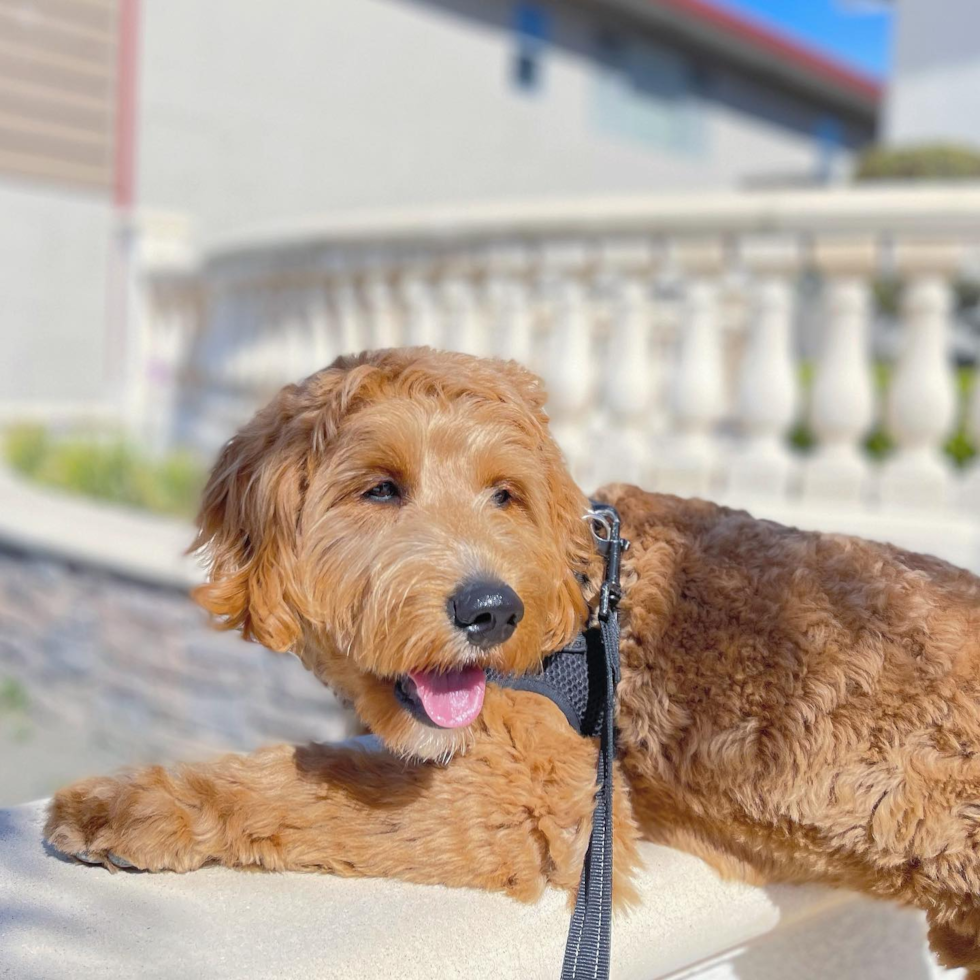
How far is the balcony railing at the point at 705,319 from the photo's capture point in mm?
5047

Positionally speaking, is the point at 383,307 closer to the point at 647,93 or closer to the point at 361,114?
the point at 361,114

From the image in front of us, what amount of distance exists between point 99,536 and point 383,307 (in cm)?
229

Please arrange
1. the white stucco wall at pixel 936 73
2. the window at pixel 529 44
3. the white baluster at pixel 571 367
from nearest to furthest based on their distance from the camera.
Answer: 1. the white baluster at pixel 571 367
2. the white stucco wall at pixel 936 73
3. the window at pixel 529 44

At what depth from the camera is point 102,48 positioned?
40.2 feet

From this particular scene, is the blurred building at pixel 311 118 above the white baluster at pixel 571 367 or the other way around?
above

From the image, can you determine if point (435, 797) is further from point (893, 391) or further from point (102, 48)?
point (102, 48)

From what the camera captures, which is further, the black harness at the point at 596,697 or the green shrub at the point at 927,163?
the green shrub at the point at 927,163

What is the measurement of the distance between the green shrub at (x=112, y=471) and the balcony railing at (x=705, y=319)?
5.31 feet

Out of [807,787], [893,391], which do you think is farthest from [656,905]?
[893,391]

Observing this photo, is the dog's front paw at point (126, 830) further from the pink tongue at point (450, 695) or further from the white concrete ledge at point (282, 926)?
the pink tongue at point (450, 695)

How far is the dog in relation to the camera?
1.99 m

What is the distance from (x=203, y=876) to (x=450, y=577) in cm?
77

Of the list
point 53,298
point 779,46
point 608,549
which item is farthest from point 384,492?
point 779,46

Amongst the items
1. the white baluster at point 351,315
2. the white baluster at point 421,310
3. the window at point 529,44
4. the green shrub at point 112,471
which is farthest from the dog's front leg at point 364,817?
the window at point 529,44
